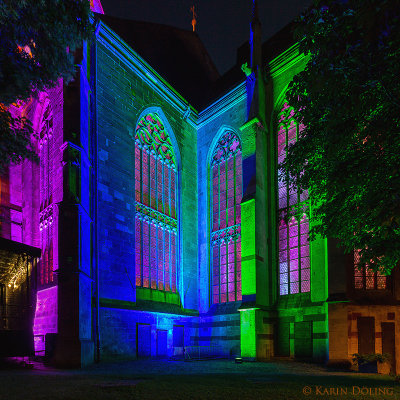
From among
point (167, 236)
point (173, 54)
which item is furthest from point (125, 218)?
point (173, 54)

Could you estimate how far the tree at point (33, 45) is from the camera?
733 centimetres

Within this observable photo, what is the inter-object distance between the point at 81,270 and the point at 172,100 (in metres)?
10.9

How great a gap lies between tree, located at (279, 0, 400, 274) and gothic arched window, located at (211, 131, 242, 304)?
10136 mm

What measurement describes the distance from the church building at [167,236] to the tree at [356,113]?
464cm

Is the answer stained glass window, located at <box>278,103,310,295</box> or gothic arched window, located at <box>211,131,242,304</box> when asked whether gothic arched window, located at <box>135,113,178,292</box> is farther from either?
stained glass window, located at <box>278,103,310,295</box>

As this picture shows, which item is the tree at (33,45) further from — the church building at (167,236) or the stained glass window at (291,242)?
the stained glass window at (291,242)

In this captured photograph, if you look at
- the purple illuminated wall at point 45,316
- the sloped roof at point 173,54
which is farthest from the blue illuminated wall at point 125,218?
the sloped roof at point 173,54

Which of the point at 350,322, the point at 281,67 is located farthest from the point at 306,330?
the point at 281,67

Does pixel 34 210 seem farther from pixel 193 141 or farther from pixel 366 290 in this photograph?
pixel 366 290

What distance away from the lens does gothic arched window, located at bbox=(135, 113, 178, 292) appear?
16.9 meters

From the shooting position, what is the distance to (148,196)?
704 inches

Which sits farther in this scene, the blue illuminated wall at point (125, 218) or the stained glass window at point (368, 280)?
the blue illuminated wall at point (125, 218)

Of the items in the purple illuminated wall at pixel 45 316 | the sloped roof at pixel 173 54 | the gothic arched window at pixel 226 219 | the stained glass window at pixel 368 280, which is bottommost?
the purple illuminated wall at pixel 45 316

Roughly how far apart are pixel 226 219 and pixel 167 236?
3071 millimetres
